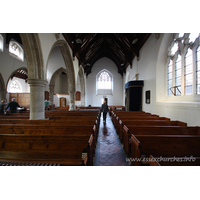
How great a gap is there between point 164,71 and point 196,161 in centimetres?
513

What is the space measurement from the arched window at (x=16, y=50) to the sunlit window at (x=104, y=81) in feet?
28.0

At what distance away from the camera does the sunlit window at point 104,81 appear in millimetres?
16250

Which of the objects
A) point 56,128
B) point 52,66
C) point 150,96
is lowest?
point 56,128

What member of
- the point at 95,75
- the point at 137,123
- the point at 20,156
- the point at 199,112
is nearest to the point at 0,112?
the point at 20,156

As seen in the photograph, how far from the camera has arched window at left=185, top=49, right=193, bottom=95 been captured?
4372 mm

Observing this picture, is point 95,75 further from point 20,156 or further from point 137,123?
point 20,156

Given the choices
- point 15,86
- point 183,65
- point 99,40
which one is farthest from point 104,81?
point 183,65

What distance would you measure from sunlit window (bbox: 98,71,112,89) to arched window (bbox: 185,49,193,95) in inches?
469

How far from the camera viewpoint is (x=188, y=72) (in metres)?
4.51

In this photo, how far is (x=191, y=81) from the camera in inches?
171

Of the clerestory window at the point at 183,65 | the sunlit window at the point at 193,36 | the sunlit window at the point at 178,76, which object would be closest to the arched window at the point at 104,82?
the clerestory window at the point at 183,65

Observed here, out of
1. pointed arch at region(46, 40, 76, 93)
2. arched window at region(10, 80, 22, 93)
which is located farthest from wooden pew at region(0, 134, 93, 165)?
arched window at region(10, 80, 22, 93)

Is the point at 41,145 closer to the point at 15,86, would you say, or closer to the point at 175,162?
the point at 175,162

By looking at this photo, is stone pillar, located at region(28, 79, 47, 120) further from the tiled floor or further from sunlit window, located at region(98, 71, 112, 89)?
sunlit window, located at region(98, 71, 112, 89)
